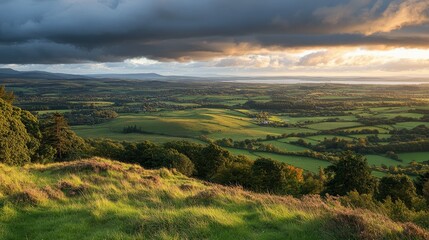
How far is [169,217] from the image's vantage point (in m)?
11.9

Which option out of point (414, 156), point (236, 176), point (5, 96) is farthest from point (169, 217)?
point (414, 156)

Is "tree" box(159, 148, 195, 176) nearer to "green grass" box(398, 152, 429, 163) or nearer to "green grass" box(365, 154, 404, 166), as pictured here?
"green grass" box(365, 154, 404, 166)

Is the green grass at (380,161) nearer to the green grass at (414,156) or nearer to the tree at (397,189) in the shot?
the green grass at (414,156)

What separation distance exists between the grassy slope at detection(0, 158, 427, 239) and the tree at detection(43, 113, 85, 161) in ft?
144

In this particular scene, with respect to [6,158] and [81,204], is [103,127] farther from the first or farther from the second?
[81,204]

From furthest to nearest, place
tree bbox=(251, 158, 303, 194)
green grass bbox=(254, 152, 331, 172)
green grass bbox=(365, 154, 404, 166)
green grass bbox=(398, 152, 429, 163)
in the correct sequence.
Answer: green grass bbox=(398, 152, 429, 163)
green grass bbox=(365, 154, 404, 166)
green grass bbox=(254, 152, 331, 172)
tree bbox=(251, 158, 303, 194)

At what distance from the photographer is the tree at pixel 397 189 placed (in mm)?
43213

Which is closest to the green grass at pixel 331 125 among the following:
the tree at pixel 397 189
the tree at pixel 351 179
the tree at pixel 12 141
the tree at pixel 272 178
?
the tree at pixel 351 179

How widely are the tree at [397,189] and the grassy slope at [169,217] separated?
113 feet

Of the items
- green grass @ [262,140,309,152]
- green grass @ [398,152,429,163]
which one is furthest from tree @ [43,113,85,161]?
green grass @ [398,152,429,163]

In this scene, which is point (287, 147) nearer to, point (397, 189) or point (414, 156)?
point (414, 156)

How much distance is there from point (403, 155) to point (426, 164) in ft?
34.4

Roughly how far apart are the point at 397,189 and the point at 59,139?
52.7 m

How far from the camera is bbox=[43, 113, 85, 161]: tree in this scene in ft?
193
